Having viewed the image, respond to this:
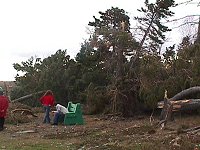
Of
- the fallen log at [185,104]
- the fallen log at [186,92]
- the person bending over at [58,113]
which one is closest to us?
the fallen log at [185,104]

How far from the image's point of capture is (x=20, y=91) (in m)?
25.6

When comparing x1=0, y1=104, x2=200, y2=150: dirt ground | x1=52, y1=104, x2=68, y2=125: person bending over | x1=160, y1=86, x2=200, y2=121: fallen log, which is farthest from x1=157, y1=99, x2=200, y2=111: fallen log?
x1=52, y1=104, x2=68, y2=125: person bending over

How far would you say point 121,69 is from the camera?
56.0 feet

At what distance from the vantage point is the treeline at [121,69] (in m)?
15.5

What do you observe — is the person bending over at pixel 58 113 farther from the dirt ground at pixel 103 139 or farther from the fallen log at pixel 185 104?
the fallen log at pixel 185 104

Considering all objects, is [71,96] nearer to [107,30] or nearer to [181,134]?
[107,30]

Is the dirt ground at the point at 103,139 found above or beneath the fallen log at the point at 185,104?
beneath

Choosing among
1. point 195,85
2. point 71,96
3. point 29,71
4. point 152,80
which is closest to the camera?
point 195,85

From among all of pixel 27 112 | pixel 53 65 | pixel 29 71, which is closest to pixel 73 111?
pixel 27 112

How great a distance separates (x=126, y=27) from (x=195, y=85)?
445cm

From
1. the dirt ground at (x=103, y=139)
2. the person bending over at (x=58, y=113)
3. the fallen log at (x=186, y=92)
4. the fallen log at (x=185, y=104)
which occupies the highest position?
the fallen log at (x=186, y=92)

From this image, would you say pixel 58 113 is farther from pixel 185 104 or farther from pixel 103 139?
pixel 103 139

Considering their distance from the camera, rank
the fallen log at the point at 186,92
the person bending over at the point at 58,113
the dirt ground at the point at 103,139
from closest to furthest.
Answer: the dirt ground at the point at 103,139 < the fallen log at the point at 186,92 < the person bending over at the point at 58,113

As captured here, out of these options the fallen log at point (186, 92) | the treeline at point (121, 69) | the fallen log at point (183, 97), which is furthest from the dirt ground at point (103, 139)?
the treeline at point (121, 69)
